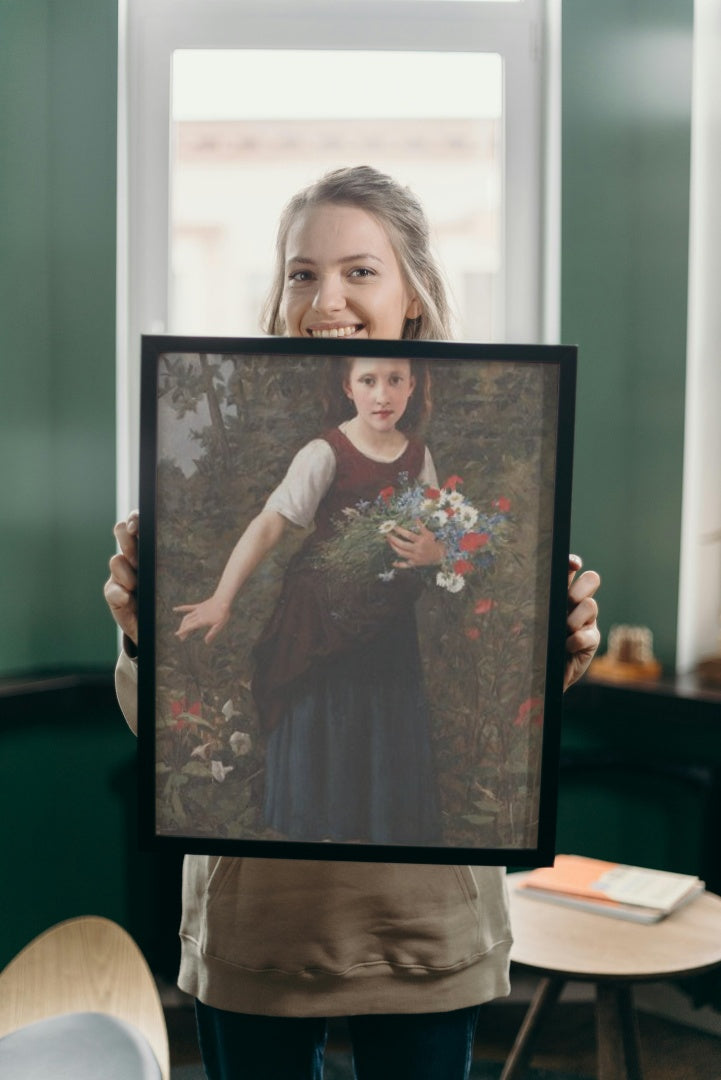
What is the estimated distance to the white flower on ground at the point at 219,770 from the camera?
101 cm

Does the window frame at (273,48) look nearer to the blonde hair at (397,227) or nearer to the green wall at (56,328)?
the green wall at (56,328)

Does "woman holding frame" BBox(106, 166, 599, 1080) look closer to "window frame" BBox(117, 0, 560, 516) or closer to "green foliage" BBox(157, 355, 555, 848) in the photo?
"green foliage" BBox(157, 355, 555, 848)

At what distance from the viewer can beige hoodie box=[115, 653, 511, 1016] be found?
1.06 metres

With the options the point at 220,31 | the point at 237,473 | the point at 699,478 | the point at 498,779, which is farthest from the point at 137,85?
the point at 498,779

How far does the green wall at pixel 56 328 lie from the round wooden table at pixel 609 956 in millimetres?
1312

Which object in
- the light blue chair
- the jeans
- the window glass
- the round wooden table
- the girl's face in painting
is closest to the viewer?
the light blue chair

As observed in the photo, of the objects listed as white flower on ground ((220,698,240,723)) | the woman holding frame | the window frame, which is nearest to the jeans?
the woman holding frame

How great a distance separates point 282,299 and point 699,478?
68.8 inches

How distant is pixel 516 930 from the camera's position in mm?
1849

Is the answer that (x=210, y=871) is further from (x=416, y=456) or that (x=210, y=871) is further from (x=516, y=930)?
(x=516, y=930)

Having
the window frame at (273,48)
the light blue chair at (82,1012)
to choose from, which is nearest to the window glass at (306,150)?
the window frame at (273,48)

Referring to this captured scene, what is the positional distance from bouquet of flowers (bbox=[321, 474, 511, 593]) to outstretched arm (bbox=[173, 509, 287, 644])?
0.17 ft

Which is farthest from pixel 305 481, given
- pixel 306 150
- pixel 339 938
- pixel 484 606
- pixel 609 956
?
pixel 306 150

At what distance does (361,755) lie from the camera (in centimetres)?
100
